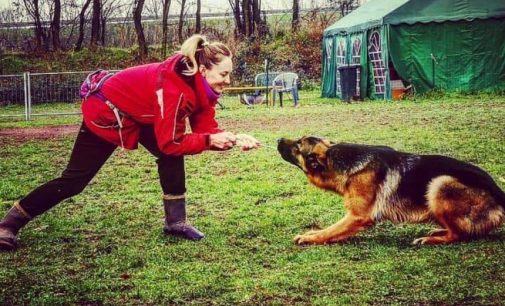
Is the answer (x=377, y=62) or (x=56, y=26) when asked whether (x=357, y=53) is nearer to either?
(x=377, y=62)

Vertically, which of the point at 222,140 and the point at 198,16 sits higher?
the point at 198,16

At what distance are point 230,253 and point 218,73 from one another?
121cm

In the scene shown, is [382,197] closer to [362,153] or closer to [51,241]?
[362,153]

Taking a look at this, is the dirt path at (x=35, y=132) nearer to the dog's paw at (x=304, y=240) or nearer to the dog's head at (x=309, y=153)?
the dog's head at (x=309, y=153)

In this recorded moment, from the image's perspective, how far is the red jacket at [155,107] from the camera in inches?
170

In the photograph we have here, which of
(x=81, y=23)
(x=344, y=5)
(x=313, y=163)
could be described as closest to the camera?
(x=313, y=163)

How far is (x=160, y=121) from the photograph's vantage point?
14.3 feet

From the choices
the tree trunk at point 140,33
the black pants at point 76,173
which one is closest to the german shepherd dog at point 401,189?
the black pants at point 76,173

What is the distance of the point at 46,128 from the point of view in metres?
16.2

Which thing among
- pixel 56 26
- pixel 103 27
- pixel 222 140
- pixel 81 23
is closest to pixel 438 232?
pixel 222 140

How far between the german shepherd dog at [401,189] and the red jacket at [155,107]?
0.89 m

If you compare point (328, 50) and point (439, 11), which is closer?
point (439, 11)

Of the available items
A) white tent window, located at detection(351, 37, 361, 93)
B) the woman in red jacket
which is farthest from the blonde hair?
white tent window, located at detection(351, 37, 361, 93)

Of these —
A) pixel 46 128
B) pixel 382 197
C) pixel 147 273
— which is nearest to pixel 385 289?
pixel 382 197
